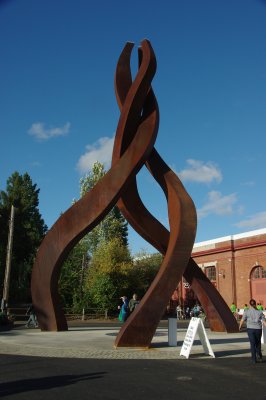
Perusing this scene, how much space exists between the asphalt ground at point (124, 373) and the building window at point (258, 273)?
26.2 m

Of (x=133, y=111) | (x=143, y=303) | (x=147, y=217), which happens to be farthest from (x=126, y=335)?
(x=133, y=111)

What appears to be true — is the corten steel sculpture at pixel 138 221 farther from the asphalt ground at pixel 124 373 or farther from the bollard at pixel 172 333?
the asphalt ground at pixel 124 373

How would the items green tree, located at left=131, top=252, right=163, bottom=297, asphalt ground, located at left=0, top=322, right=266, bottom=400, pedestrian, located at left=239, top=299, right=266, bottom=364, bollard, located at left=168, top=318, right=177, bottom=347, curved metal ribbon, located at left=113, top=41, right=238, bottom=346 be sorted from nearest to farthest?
1. asphalt ground, located at left=0, top=322, right=266, bottom=400
2. pedestrian, located at left=239, top=299, right=266, bottom=364
3. bollard, located at left=168, top=318, right=177, bottom=347
4. curved metal ribbon, located at left=113, top=41, right=238, bottom=346
5. green tree, located at left=131, top=252, right=163, bottom=297

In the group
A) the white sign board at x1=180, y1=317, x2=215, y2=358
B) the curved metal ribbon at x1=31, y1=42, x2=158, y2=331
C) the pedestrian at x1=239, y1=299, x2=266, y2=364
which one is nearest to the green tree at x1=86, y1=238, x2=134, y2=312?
the curved metal ribbon at x1=31, y1=42, x2=158, y2=331

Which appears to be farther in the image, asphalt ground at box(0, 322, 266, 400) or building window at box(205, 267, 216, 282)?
building window at box(205, 267, 216, 282)

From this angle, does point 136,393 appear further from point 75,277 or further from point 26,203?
point 26,203

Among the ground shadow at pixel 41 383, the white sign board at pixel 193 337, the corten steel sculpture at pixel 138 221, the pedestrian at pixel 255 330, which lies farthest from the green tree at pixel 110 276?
the ground shadow at pixel 41 383

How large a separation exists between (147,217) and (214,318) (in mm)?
4340

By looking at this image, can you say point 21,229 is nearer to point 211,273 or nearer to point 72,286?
point 72,286

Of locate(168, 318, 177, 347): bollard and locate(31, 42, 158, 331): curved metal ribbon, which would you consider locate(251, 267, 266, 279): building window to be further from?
locate(168, 318, 177, 347): bollard

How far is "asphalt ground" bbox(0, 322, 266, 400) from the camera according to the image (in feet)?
22.2

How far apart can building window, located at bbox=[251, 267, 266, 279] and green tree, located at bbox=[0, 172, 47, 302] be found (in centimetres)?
2192

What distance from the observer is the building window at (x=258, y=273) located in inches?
1510

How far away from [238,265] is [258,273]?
226 centimetres
